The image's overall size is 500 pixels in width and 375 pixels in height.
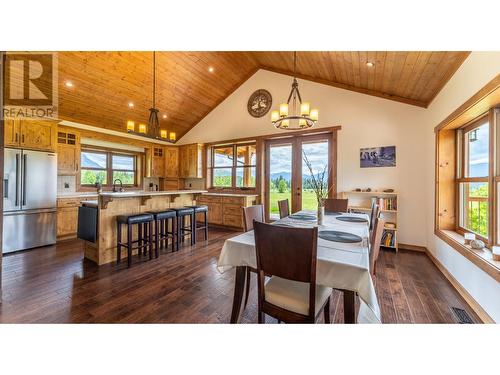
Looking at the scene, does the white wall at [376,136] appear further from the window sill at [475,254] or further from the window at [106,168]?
the window at [106,168]

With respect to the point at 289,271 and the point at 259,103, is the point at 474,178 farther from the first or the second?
the point at 259,103

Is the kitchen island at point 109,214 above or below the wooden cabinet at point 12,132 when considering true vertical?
below

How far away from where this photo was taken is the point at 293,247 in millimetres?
1167

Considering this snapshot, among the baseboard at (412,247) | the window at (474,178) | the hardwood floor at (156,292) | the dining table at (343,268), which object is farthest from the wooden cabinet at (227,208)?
the window at (474,178)

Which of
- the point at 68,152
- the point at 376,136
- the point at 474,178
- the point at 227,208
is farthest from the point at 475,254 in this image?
the point at 68,152

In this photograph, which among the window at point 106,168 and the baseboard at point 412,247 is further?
the window at point 106,168

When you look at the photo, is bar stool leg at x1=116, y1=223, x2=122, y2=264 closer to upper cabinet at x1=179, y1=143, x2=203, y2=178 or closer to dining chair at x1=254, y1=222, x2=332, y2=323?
dining chair at x1=254, y1=222, x2=332, y2=323

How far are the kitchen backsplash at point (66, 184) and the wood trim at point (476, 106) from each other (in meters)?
6.63

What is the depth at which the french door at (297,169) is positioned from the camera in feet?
14.9

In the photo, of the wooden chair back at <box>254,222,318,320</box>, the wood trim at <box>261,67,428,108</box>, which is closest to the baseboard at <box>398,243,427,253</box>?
the wood trim at <box>261,67,428,108</box>

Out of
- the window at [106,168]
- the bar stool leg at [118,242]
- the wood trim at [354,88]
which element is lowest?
the bar stool leg at [118,242]
